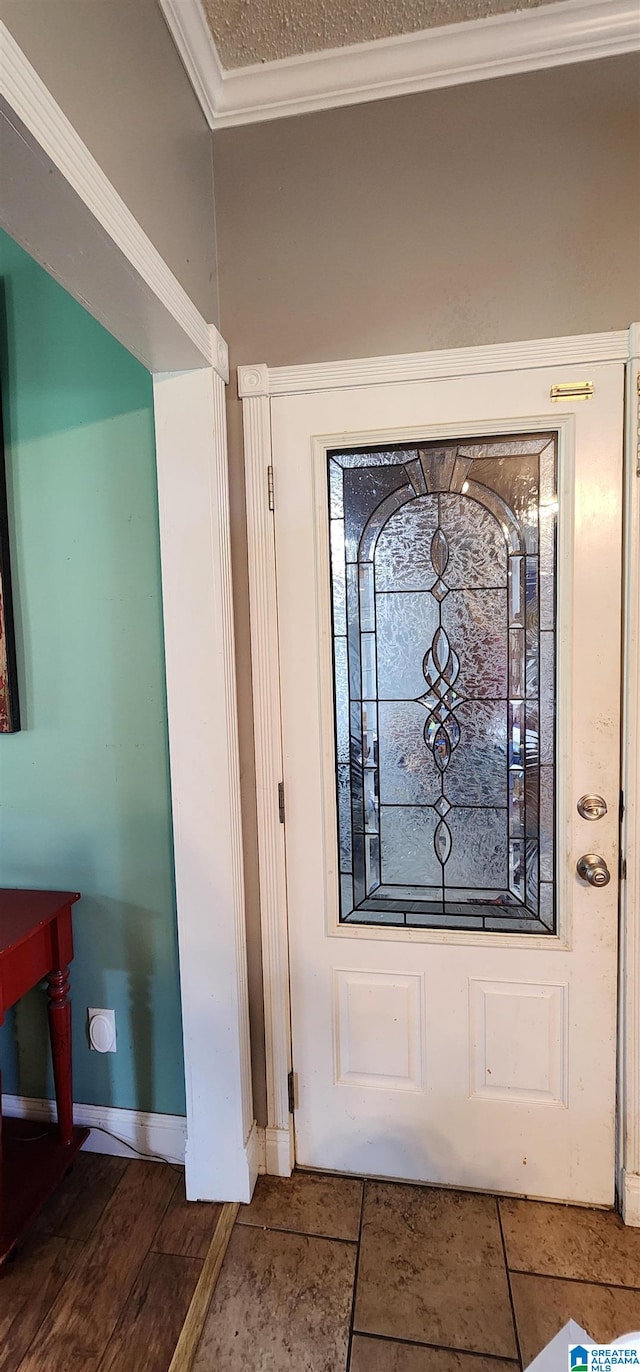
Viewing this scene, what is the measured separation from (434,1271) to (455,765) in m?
1.11

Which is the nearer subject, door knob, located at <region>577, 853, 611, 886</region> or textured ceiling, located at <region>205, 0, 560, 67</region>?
textured ceiling, located at <region>205, 0, 560, 67</region>

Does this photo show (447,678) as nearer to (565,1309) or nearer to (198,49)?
(565,1309)

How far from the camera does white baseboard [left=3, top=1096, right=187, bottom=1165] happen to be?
1.54 m

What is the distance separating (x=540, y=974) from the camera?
1384mm

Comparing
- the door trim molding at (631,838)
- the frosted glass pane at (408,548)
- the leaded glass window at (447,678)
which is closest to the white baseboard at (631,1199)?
the door trim molding at (631,838)

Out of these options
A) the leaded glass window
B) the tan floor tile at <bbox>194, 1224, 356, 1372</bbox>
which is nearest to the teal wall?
the tan floor tile at <bbox>194, 1224, 356, 1372</bbox>

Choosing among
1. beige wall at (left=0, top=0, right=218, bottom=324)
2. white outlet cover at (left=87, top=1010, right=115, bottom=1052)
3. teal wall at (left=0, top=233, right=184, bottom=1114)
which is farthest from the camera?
white outlet cover at (left=87, top=1010, right=115, bottom=1052)

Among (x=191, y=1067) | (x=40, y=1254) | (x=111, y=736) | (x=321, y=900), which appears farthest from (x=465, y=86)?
(x=40, y=1254)

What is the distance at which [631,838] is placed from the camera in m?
1.32

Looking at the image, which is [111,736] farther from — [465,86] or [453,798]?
[465,86]

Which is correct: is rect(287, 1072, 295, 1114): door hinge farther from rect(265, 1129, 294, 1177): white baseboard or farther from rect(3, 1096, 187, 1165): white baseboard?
rect(3, 1096, 187, 1165): white baseboard

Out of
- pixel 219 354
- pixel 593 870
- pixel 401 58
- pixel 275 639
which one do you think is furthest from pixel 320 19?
pixel 593 870

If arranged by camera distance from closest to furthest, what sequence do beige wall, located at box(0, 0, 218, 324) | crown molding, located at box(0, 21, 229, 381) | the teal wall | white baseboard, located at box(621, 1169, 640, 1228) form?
1. crown molding, located at box(0, 21, 229, 381)
2. beige wall, located at box(0, 0, 218, 324)
3. white baseboard, located at box(621, 1169, 640, 1228)
4. the teal wall

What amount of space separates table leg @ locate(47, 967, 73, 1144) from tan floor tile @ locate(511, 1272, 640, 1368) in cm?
112
